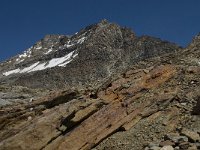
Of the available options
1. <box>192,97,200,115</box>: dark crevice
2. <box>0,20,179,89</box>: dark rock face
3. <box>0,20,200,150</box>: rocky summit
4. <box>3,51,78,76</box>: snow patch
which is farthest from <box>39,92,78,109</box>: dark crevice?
<box>3,51,78,76</box>: snow patch

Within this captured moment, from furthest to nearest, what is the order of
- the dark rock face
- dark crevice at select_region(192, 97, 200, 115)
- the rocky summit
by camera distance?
the dark rock face < dark crevice at select_region(192, 97, 200, 115) < the rocky summit

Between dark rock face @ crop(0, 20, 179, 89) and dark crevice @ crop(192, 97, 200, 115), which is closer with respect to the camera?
dark crevice @ crop(192, 97, 200, 115)

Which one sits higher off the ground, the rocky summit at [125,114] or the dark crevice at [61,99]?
the dark crevice at [61,99]

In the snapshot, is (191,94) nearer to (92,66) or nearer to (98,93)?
(98,93)

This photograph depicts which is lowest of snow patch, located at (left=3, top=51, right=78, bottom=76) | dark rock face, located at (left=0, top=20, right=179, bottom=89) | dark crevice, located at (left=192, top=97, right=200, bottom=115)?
dark crevice, located at (left=192, top=97, right=200, bottom=115)

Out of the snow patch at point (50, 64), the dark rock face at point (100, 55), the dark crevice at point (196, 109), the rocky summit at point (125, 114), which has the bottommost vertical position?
the dark crevice at point (196, 109)

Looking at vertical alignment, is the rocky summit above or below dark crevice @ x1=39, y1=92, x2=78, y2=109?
below

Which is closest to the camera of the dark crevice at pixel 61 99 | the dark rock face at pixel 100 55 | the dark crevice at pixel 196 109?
the dark crevice at pixel 196 109

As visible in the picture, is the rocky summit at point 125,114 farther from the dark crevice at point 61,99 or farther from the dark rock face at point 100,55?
the dark rock face at point 100,55

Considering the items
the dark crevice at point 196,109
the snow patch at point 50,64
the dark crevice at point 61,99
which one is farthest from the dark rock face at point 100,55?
the dark crevice at point 196,109

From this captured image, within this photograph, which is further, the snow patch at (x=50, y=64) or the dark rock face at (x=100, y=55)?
the snow patch at (x=50, y=64)

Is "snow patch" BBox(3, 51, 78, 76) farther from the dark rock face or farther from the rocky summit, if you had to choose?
the rocky summit

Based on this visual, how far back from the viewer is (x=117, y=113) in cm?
2681

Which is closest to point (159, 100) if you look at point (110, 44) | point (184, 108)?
point (184, 108)
